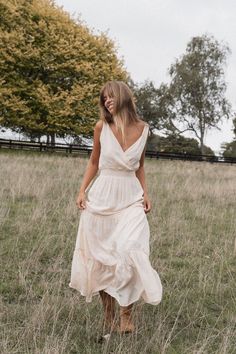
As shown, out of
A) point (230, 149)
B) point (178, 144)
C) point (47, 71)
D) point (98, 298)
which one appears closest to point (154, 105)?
point (178, 144)

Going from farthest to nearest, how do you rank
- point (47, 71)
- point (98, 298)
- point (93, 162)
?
1. point (47, 71)
2. point (98, 298)
3. point (93, 162)

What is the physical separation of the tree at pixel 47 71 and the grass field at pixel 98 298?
2062cm

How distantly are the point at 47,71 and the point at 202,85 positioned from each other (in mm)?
22823

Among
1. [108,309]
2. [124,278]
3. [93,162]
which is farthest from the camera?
[93,162]

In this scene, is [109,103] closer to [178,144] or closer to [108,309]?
[108,309]

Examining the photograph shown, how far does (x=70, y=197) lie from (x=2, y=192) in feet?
4.48

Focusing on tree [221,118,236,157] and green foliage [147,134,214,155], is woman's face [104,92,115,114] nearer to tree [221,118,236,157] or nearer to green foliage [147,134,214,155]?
green foliage [147,134,214,155]

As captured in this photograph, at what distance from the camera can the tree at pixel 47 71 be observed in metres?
29.5

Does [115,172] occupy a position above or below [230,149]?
above

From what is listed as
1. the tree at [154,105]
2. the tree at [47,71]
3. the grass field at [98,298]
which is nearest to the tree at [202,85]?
the tree at [154,105]

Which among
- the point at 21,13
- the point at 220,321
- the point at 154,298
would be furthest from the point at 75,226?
the point at 21,13

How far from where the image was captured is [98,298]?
4.46 metres

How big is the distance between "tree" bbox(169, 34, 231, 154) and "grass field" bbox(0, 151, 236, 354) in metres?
42.3

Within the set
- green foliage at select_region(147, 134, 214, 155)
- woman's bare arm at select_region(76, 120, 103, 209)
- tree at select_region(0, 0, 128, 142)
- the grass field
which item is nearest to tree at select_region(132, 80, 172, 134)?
green foliage at select_region(147, 134, 214, 155)
